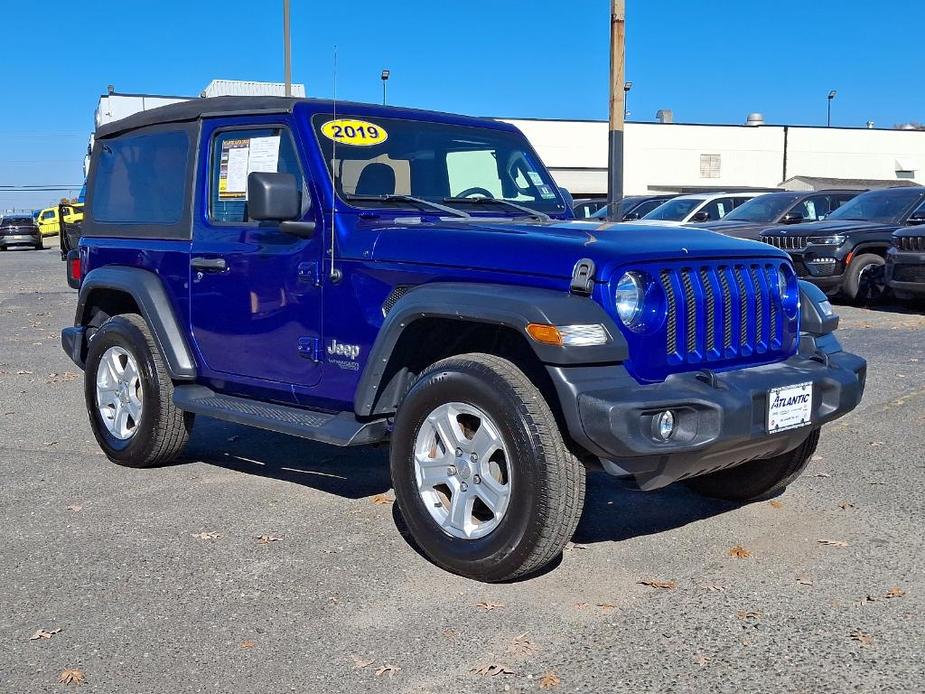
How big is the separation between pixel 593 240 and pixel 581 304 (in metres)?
0.38

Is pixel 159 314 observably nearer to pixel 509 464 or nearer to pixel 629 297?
pixel 509 464

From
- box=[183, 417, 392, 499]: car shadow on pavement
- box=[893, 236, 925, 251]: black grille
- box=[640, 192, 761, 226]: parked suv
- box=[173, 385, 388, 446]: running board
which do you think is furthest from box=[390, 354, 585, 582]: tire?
box=[640, 192, 761, 226]: parked suv

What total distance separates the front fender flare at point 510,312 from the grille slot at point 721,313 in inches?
13.3

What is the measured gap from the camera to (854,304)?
580 inches

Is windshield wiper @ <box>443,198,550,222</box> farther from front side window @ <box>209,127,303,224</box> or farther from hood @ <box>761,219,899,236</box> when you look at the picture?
hood @ <box>761,219,899,236</box>

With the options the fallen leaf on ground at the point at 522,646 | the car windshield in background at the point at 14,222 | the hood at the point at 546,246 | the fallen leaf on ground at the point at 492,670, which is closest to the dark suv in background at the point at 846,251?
the hood at the point at 546,246

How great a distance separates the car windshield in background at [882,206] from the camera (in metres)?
14.9

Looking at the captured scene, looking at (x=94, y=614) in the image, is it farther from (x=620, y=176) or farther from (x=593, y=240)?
(x=620, y=176)

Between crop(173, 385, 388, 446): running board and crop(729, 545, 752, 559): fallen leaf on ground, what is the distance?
1.60 m

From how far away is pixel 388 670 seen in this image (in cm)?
346

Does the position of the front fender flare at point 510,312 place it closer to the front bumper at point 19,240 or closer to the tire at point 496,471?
the tire at point 496,471

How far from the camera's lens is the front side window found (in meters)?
5.30

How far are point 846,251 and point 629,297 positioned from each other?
11002mm

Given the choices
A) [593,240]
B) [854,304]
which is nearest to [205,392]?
[593,240]
